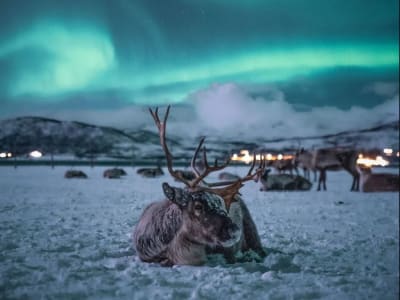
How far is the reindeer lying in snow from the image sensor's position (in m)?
3.08

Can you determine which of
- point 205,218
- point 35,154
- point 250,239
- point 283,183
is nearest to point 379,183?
point 283,183

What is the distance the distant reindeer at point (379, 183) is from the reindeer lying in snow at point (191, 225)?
9.36 meters

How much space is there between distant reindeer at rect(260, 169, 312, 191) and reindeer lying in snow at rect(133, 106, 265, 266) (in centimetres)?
871

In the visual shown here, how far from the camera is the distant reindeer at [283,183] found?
12367 mm

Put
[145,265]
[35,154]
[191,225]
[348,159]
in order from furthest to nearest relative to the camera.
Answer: [348,159] → [145,265] → [191,225] → [35,154]

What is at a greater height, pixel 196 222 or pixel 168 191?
pixel 168 191

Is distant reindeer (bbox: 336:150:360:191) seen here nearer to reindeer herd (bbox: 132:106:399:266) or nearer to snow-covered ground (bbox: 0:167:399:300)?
snow-covered ground (bbox: 0:167:399:300)

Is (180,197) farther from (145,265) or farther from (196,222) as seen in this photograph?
(145,265)

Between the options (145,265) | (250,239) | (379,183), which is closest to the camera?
(145,265)

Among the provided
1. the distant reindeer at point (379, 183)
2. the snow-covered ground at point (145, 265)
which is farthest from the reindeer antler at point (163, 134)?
the distant reindeer at point (379, 183)

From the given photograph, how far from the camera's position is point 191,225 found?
3219mm

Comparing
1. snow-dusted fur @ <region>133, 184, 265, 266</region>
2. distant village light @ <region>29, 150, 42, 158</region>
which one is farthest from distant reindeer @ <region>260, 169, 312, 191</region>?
distant village light @ <region>29, 150, 42, 158</region>

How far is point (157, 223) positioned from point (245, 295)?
3.83 feet

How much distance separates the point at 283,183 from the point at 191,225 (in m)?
9.72
